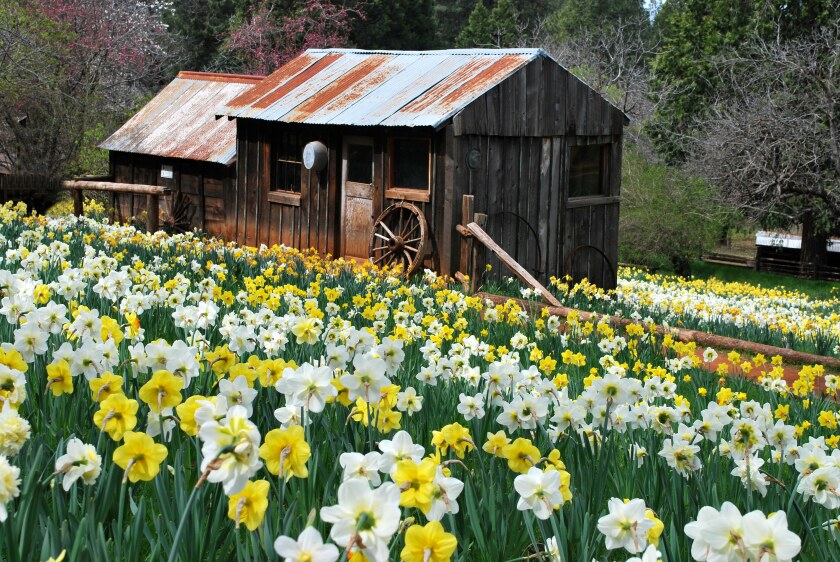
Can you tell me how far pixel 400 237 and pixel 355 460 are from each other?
37.1ft

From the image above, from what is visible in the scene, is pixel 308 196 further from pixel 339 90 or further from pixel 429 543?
pixel 429 543

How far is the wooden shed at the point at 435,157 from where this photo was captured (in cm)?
1332

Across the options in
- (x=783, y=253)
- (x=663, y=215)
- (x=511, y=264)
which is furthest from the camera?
(x=783, y=253)

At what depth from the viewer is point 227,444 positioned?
2.04m

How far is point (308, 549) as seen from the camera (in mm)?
1804

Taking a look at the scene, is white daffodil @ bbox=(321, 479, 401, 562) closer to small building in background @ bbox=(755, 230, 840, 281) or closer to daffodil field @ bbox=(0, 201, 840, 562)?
daffodil field @ bbox=(0, 201, 840, 562)

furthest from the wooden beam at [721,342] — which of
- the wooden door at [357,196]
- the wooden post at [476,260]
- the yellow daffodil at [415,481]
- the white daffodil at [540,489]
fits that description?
the yellow daffodil at [415,481]

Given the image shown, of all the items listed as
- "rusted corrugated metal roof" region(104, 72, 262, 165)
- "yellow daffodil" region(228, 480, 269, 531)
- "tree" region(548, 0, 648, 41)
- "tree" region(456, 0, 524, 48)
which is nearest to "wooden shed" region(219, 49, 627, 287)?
"rusted corrugated metal roof" region(104, 72, 262, 165)

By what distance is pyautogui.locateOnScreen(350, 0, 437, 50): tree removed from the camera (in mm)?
39969

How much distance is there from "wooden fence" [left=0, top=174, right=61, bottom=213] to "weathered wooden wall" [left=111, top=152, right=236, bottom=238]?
1.23m

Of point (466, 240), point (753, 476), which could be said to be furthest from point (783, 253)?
point (753, 476)

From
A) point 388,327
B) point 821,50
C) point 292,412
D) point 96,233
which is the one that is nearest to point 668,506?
point 292,412

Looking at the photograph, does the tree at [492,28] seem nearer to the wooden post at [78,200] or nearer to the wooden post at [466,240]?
the wooden post at [78,200]

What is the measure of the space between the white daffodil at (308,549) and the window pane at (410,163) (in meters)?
11.9
